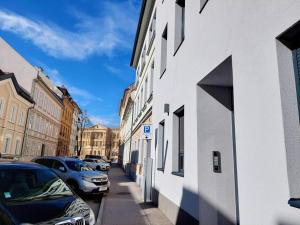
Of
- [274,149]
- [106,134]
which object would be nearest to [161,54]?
[274,149]

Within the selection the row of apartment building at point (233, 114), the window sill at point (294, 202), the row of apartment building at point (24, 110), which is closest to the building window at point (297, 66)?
the row of apartment building at point (233, 114)

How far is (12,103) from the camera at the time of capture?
78.3ft

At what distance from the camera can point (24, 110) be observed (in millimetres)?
27109

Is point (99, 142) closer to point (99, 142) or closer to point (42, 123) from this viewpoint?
point (99, 142)

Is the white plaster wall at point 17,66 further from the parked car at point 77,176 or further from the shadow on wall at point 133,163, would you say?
the parked car at point 77,176

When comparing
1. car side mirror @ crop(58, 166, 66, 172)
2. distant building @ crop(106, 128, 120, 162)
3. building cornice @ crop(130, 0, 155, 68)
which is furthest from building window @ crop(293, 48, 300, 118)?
distant building @ crop(106, 128, 120, 162)

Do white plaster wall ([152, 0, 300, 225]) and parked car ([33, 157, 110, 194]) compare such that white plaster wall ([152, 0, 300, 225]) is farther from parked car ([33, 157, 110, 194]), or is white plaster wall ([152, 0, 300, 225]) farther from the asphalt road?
parked car ([33, 157, 110, 194])

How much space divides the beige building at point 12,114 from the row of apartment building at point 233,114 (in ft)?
61.1

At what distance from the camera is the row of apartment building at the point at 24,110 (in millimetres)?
22969

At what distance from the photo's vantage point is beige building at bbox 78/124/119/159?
8931 cm

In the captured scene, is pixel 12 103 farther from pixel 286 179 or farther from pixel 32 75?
pixel 286 179

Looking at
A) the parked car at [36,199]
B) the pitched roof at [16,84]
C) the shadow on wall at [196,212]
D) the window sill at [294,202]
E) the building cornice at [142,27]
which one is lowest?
the shadow on wall at [196,212]

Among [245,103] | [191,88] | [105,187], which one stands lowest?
[105,187]

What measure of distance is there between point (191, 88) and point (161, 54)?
5078 millimetres
